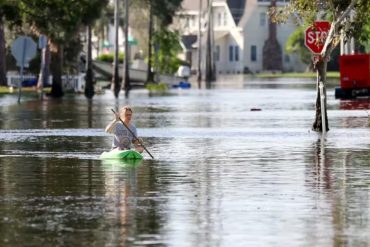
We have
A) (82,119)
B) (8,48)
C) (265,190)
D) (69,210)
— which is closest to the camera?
(69,210)

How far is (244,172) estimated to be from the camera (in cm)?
2272

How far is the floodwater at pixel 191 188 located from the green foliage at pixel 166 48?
7934 cm

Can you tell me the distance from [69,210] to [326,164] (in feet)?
26.4

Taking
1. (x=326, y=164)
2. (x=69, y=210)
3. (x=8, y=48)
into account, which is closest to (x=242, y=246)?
(x=69, y=210)

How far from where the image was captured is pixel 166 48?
394 feet

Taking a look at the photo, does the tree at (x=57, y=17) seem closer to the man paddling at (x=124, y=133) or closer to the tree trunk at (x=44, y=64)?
the tree trunk at (x=44, y=64)

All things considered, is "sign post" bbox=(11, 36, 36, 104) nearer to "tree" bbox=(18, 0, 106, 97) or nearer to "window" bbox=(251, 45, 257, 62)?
"tree" bbox=(18, 0, 106, 97)

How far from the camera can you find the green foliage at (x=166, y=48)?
387 feet

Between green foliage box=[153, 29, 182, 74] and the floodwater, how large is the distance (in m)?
79.3

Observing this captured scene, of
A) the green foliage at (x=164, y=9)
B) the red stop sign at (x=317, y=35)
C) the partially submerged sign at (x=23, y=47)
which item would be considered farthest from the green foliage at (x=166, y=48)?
the red stop sign at (x=317, y=35)

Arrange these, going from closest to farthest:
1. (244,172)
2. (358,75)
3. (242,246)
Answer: (242,246) < (244,172) < (358,75)

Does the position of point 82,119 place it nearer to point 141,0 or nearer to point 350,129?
point 350,129

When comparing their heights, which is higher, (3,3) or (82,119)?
(3,3)

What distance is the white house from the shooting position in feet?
556
